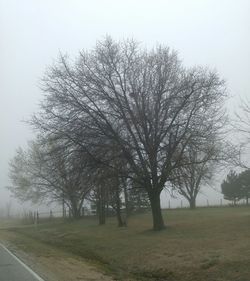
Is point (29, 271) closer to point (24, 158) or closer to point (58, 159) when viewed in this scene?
point (58, 159)

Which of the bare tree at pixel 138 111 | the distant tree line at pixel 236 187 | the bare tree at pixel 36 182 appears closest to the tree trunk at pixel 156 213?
the bare tree at pixel 138 111

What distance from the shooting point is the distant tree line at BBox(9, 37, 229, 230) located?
27.5m

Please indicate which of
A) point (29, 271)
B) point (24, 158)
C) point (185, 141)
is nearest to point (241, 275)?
point (29, 271)

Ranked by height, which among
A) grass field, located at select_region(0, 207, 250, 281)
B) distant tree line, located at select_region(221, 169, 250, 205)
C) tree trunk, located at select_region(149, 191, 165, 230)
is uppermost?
distant tree line, located at select_region(221, 169, 250, 205)

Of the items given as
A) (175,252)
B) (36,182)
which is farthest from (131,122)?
(36,182)

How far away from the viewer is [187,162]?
1107 inches

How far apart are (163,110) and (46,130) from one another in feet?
20.8

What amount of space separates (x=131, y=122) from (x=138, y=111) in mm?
825

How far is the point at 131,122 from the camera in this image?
28.0 metres

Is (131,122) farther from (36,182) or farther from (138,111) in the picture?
(36,182)

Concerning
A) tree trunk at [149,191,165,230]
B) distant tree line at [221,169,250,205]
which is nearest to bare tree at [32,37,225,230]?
tree trunk at [149,191,165,230]

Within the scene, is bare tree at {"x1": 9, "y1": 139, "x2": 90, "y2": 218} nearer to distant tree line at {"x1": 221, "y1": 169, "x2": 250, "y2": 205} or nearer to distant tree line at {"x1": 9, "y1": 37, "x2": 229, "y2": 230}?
distant tree line at {"x1": 9, "y1": 37, "x2": 229, "y2": 230}

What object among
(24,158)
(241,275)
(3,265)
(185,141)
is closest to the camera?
(241,275)

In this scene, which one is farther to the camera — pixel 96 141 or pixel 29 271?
pixel 96 141
